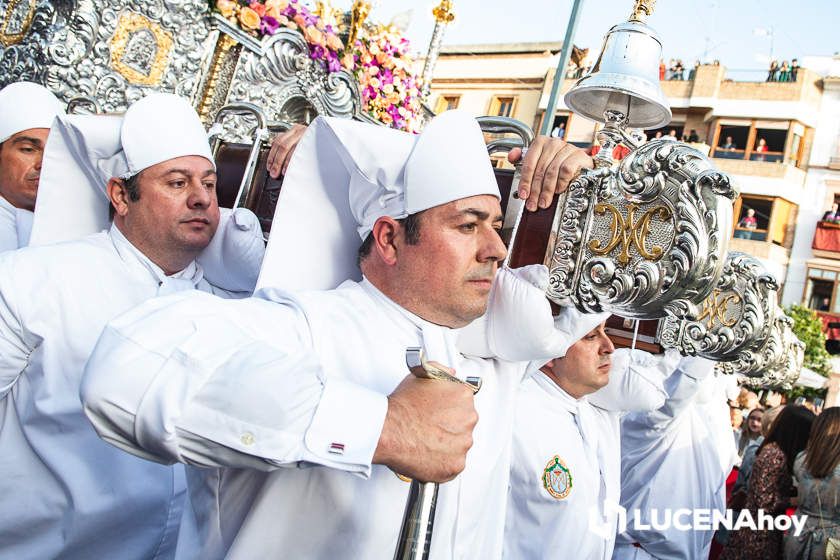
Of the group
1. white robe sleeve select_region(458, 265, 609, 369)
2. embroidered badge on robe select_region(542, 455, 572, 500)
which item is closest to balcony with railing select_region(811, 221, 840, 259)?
embroidered badge on robe select_region(542, 455, 572, 500)

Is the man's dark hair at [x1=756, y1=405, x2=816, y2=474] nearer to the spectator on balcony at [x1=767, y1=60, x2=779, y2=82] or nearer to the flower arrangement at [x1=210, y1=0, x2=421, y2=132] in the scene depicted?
the flower arrangement at [x1=210, y1=0, x2=421, y2=132]

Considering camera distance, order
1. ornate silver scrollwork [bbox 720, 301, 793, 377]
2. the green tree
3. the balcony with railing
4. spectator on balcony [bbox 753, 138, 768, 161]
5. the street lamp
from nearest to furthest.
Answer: ornate silver scrollwork [bbox 720, 301, 793, 377] < the street lamp < the green tree < the balcony with railing < spectator on balcony [bbox 753, 138, 768, 161]

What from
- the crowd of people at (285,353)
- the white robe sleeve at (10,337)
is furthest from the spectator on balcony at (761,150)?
the white robe sleeve at (10,337)

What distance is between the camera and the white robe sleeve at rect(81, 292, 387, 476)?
1.19 meters

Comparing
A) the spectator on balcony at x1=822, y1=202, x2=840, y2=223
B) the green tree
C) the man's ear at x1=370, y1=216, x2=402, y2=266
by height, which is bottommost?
the man's ear at x1=370, y1=216, x2=402, y2=266

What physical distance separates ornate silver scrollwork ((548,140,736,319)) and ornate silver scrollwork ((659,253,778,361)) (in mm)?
311

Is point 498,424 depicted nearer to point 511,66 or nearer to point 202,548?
point 202,548

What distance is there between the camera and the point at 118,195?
257cm

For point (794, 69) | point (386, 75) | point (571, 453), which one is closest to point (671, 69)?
point (794, 69)

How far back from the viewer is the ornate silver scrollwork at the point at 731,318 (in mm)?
2104

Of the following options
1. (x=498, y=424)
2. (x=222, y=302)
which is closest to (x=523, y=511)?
(x=498, y=424)

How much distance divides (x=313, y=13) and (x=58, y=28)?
1798 mm

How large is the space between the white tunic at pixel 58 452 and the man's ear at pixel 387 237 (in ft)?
3.61

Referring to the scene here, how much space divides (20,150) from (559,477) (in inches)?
117
